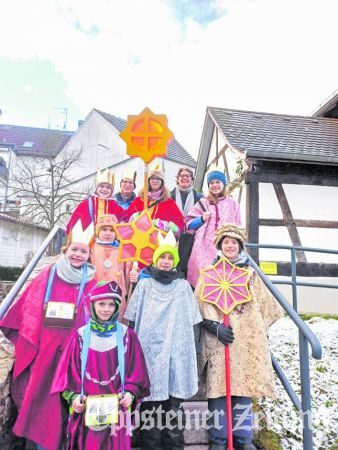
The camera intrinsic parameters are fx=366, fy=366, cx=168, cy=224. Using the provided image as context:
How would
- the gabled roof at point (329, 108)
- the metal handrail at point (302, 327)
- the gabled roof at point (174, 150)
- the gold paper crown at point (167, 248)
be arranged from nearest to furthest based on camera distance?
1. the metal handrail at point (302, 327)
2. the gold paper crown at point (167, 248)
3. the gabled roof at point (329, 108)
4. the gabled roof at point (174, 150)

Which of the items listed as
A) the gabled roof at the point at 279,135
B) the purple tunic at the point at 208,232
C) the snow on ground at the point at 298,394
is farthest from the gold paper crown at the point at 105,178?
the gabled roof at the point at 279,135

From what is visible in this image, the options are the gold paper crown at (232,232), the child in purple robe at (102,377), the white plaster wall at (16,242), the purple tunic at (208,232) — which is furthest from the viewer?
Result: the white plaster wall at (16,242)

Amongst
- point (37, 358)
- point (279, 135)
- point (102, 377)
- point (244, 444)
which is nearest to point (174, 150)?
point (279, 135)

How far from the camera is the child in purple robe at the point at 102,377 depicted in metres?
2.23

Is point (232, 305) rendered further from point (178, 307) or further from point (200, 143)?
point (200, 143)

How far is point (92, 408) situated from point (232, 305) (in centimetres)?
126

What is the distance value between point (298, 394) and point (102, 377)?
2801 mm

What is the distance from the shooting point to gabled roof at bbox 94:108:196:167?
65.6 ft

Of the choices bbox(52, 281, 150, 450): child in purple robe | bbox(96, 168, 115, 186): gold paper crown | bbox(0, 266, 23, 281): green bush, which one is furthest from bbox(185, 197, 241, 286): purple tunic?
bbox(0, 266, 23, 281): green bush

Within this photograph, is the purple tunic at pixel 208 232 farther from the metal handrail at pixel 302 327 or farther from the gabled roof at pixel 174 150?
the gabled roof at pixel 174 150

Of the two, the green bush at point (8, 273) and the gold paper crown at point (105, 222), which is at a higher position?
the gold paper crown at point (105, 222)

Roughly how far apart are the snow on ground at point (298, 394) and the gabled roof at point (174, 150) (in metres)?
15.2

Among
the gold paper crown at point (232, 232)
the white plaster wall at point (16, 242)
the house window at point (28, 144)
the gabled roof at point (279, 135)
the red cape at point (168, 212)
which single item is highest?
the house window at point (28, 144)

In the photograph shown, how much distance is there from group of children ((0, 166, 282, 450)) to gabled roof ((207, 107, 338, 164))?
4871 mm
